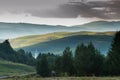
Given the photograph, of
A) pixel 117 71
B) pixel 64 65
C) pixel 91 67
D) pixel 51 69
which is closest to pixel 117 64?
pixel 117 71

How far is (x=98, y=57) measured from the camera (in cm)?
8606

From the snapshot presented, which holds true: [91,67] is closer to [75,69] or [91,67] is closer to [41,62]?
[75,69]

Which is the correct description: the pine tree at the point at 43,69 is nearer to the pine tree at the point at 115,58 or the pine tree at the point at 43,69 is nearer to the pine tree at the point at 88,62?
the pine tree at the point at 88,62

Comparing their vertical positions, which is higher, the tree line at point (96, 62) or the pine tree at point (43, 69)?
the tree line at point (96, 62)

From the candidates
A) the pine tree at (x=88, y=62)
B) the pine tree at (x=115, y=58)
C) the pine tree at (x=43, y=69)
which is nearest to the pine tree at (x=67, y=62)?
the pine tree at (x=88, y=62)

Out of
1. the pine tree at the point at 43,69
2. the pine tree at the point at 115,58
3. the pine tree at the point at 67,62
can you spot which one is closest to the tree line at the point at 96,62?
the pine tree at the point at 115,58

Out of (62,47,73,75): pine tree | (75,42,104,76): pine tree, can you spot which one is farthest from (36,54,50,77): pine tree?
(75,42,104,76): pine tree

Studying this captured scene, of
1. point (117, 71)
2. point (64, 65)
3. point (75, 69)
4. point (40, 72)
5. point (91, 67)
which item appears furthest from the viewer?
point (40, 72)

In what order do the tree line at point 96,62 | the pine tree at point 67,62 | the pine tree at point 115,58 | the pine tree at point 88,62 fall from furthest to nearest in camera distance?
the pine tree at point 67,62 → the pine tree at point 88,62 → the tree line at point 96,62 → the pine tree at point 115,58

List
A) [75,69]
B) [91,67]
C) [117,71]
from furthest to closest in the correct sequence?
[75,69], [91,67], [117,71]

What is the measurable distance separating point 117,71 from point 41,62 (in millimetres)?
50542

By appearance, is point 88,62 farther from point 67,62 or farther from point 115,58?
point 67,62

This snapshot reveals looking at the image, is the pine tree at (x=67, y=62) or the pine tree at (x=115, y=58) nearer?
the pine tree at (x=115, y=58)

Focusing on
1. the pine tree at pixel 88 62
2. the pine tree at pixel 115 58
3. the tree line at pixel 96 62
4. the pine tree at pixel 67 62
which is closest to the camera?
the pine tree at pixel 115 58
